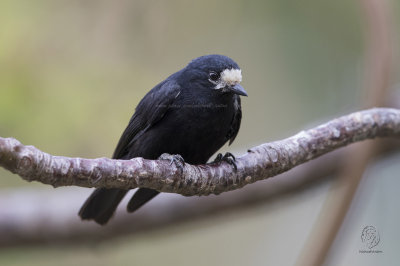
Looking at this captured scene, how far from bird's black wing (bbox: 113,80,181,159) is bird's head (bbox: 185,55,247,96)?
0.16 meters

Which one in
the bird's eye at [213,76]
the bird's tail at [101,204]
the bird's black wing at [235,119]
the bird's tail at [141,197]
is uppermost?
the bird's eye at [213,76]

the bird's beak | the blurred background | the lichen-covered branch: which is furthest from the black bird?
the blurred background

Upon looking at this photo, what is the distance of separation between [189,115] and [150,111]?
0.27m

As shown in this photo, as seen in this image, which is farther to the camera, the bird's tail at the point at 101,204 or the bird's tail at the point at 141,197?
the bird's tail at the point at 101,204

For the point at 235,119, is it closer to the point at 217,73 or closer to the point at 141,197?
the point at 217,73

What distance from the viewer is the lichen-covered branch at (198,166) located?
2090 millimetres

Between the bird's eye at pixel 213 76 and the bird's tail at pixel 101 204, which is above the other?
the bird's eye at pixel 213 76

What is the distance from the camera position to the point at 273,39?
→ 644 centimetres

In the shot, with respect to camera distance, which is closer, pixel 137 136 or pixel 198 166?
pixel 198 166

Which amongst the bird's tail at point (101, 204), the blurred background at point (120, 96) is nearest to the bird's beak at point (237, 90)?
the bird's tail at point (101, 204)

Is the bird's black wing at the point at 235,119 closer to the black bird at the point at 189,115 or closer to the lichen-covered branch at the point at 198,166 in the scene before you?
the black bird at the point at 189,115

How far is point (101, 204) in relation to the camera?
12.0 feet

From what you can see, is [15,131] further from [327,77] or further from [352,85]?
[352,85]

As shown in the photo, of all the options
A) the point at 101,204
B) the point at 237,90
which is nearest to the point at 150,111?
the point at 237,90
